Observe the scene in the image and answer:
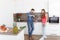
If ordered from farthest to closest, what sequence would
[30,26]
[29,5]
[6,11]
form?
1. [29,5]
2. [30,26]
3. [6,11]

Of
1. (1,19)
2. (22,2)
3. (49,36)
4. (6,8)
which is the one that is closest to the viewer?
(1,19)

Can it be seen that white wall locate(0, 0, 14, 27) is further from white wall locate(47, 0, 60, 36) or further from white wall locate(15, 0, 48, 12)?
white wall locate(47, 0, 60, 36)

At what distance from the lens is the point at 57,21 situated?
21.8ft

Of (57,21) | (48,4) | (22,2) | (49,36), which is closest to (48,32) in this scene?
(49,36)

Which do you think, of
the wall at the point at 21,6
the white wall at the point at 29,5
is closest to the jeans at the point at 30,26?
the wall at the point at 21,6

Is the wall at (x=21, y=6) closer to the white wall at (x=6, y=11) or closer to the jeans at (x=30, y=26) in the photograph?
the white wall at (x=6, y=11)

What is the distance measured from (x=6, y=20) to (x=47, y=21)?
6.18ft

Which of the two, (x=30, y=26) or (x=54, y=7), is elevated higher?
(x=54, y=7)

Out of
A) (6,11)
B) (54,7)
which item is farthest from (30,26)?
(54,7)

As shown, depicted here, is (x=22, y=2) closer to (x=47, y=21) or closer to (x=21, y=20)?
(x=21, y=20)

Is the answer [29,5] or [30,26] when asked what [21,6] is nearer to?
[29,5]

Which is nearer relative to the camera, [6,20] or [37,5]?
[6,20]

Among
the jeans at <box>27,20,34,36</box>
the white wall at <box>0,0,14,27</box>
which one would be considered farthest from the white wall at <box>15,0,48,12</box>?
the jeans at <box>27,20,34,36</box>

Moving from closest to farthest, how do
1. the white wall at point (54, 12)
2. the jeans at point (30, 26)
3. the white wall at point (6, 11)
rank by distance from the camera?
1. the white wall at point (6, 11)
2. the jeans at point (30, 26)
3. the white wall at point (54, 12)
